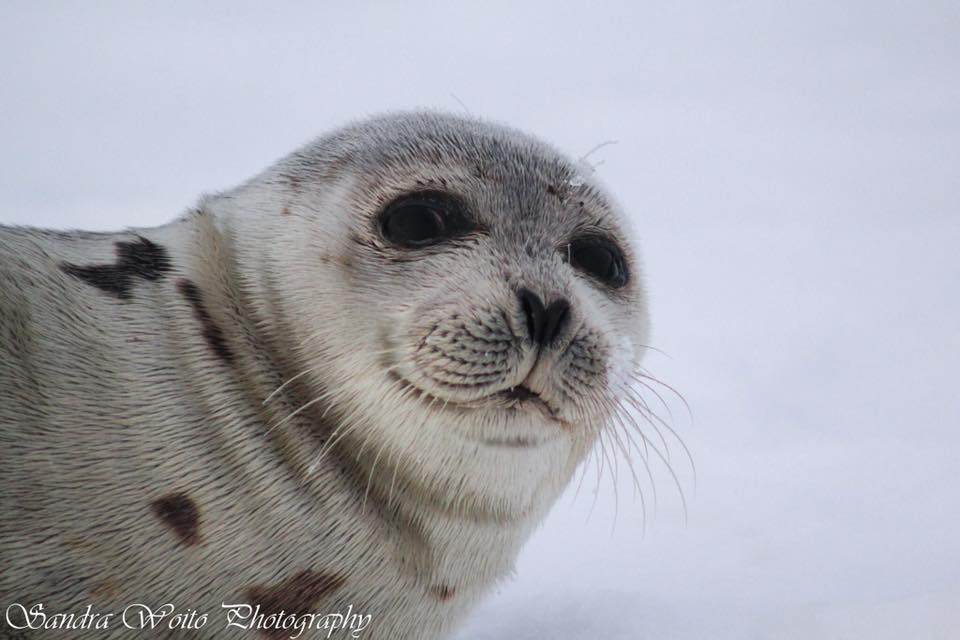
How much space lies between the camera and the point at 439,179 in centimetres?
170

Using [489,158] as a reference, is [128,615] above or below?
below

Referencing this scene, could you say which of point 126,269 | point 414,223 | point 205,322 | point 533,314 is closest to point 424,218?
point 414,223

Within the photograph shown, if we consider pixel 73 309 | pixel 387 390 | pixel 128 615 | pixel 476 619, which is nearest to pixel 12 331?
pixel 73 309

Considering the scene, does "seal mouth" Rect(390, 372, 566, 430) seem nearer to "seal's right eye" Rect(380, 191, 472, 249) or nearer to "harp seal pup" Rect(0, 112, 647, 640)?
"harp seal pup" Rect(0, 112, 647, 640)

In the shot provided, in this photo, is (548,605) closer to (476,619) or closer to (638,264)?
(476,619)

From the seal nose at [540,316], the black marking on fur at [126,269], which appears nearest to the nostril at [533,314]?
the seal nose at [540,316]

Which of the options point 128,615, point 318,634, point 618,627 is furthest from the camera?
point 618,627

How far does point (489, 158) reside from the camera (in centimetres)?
177

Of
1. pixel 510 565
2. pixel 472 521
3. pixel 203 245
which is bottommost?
pixel 510 565

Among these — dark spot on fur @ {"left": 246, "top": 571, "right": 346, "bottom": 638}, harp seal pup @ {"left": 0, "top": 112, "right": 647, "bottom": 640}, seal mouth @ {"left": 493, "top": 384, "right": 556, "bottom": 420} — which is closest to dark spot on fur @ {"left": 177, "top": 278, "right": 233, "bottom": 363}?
harp seal pup @ {"left": 0, "top": 112, "right": 647, "bottom": 640}

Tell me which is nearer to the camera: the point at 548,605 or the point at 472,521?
the point at 472,521

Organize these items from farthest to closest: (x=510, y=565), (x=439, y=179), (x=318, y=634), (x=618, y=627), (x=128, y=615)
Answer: (x=618, y=627) → (x=510, y=565) → (x=439, y=179) → (x=318, y=634) → (x=128, y=615)

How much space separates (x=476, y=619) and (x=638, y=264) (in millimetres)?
1151

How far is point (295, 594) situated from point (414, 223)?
2.24 ft
